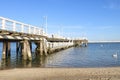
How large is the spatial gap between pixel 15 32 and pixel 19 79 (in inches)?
367

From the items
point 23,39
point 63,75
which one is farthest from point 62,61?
point 63,75

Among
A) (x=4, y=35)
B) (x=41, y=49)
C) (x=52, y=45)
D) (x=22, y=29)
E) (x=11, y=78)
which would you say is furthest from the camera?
(x=52, y=45)

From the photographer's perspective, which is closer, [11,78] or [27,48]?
[11,78]

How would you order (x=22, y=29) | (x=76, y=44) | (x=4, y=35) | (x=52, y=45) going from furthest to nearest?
(x=76, y=44)
(x=52, y=45)
(x=22, y=29)
(x=4, y=35)

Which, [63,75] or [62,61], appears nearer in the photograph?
[63,75]

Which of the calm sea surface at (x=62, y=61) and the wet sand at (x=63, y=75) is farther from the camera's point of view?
the calm sea surface at (x=62, y=61)

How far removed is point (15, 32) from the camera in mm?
23359

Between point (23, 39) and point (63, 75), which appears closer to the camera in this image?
point (63, 75)

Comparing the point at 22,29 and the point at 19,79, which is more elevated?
the point at 22,29

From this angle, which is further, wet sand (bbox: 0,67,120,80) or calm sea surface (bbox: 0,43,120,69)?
calm sea surface (bbox: 0,43,120,69)

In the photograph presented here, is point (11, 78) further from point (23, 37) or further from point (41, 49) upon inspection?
point (41, 49)

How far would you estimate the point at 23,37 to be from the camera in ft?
93.5

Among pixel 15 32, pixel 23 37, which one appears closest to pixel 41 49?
pixel 23 37

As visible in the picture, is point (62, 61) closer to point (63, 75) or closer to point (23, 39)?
point (23, 39)
